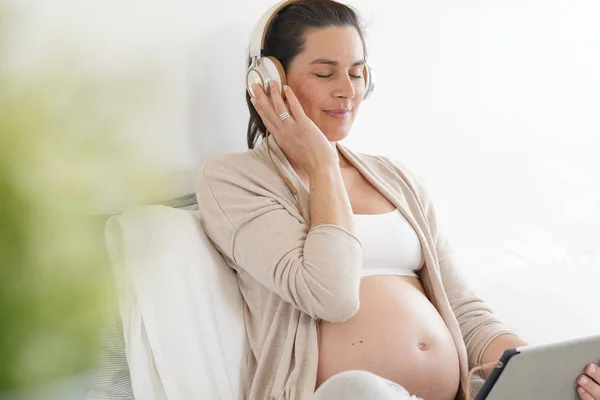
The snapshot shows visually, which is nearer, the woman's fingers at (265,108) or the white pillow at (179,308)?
the white pillow at (179,308)

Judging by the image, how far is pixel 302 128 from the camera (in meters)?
1.36

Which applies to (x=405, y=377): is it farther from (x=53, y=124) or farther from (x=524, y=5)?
(x=524, y=5)

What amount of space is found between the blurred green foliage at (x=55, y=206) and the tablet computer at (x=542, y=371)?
667 millimetres

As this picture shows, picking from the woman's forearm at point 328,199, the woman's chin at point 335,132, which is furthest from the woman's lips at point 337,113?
the woman's forearm at point 328,199

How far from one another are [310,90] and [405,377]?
1.91 ft

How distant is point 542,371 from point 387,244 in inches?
17.1

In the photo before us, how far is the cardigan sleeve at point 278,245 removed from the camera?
1180 mm

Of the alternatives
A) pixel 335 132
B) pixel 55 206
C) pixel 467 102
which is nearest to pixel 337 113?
pixel 335 132

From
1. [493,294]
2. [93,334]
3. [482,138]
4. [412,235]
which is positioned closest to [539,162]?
[482,138]

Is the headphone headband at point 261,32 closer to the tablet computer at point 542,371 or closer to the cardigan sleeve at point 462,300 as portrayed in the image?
the cardigan sleeve at point 462,300

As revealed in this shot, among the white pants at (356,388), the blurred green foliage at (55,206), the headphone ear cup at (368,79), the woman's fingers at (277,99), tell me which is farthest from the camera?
the headphone ear cup at (368,79)

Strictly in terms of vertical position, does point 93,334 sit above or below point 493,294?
above

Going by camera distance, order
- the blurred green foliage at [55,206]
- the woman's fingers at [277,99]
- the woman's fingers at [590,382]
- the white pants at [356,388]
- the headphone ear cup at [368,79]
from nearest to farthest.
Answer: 1. the blurred green foliage at [55,206]
2. the white pants at [356,388]
3. the woman's fingers at [590,382]
4. the woman's fingers at [277,99]
5. the headphone ear cup at [368,79]

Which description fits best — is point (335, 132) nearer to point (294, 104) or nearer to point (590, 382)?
point (294, 104)
